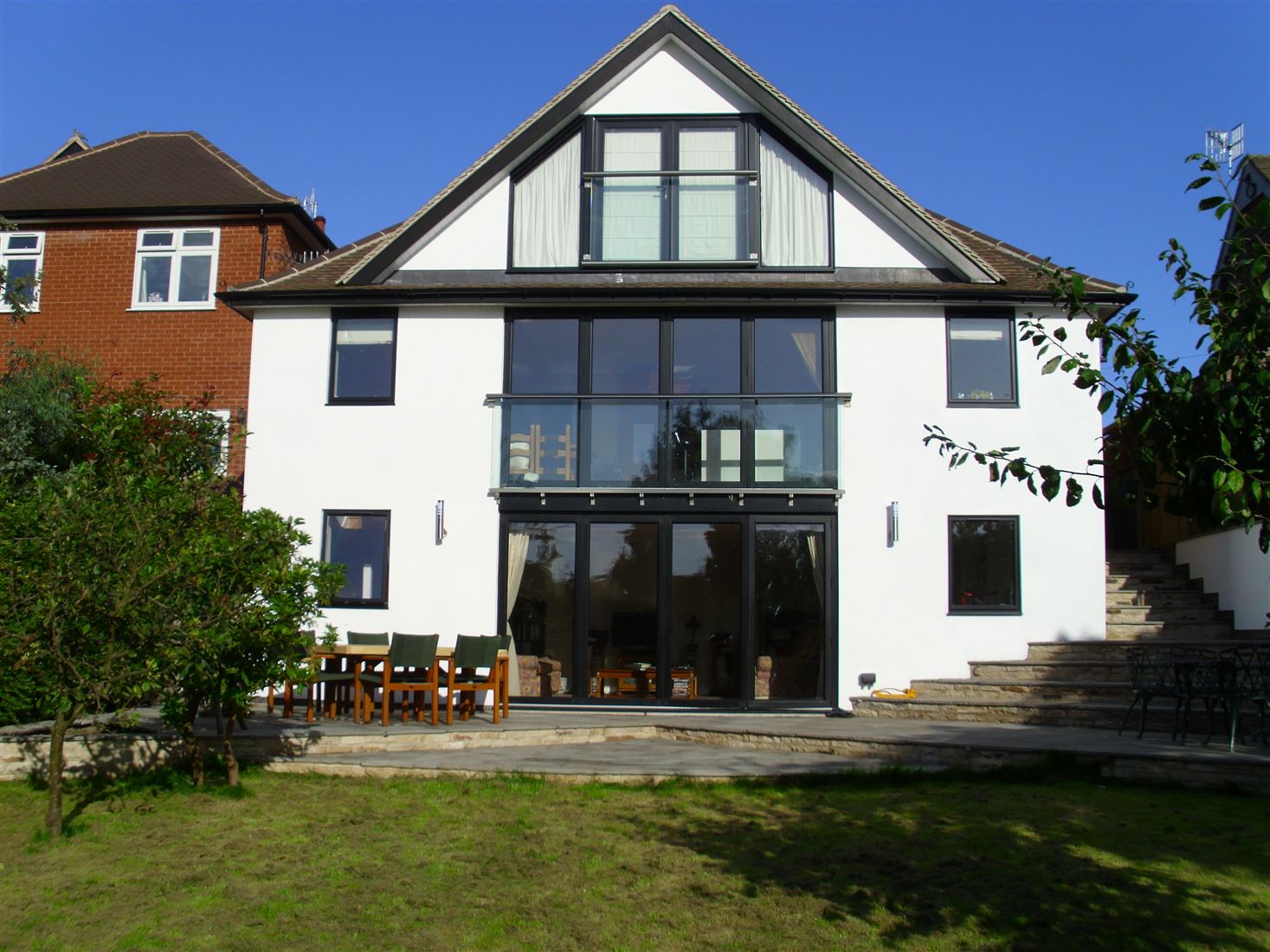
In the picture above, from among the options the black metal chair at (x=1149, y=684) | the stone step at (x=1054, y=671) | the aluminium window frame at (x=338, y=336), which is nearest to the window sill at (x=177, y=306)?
the aluminium window frame at (x=338, y=336)

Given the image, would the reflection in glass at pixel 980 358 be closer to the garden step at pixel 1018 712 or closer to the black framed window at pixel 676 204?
the black framed window at pixel 676 204

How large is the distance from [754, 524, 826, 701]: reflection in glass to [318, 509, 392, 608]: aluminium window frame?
4866 millimetres

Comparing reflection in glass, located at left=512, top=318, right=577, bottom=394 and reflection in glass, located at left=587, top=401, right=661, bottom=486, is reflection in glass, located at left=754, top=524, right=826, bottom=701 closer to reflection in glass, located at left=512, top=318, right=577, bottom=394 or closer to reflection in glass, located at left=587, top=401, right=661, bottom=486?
reflection in glass, located at left=587, top=401, right=661, bottom=486

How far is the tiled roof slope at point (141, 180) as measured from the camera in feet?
63.8

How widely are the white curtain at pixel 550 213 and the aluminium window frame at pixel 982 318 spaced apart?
203 inches

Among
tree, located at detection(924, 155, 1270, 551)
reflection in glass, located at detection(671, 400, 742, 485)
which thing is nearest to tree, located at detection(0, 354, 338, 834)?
tree, located at detection(924, 155, 1270, 551)

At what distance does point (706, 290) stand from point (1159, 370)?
11.5 metres

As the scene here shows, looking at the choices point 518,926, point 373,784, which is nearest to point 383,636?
point 373,784

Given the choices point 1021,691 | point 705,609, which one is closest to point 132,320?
point 705,609

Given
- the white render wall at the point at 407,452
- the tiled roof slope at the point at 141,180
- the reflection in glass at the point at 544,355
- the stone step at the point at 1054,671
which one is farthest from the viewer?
the tiled roof slope at the point at 141,180

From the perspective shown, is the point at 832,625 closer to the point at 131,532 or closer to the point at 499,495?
the point at 499,495

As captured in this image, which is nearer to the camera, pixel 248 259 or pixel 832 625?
pixel 832 625

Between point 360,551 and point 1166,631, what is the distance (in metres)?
10.6

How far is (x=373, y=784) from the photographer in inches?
382
